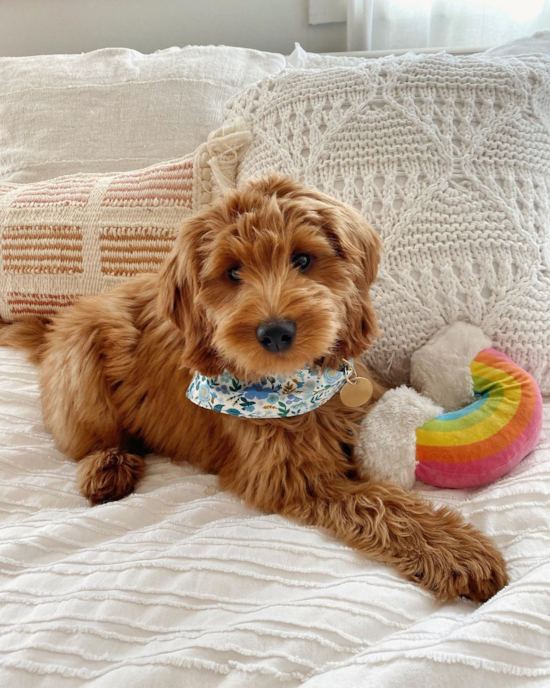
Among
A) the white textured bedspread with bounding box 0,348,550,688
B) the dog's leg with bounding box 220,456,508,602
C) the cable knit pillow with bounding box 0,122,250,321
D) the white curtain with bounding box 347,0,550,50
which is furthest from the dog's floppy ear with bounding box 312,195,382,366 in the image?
the white curtain with bounding box 347,0,550,50

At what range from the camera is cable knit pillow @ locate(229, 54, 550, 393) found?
1.48m

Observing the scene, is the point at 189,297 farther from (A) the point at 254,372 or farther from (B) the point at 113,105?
(B) the point at 113,105

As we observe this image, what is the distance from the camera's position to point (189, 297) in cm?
130

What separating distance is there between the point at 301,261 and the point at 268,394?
1.15 ft

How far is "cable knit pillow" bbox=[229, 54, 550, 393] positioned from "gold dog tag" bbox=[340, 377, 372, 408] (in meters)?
0.19

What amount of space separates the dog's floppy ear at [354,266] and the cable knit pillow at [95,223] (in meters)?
0.62

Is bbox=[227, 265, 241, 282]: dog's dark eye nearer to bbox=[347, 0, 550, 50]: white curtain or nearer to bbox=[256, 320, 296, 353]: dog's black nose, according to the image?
bbox=[256, 320, 296, 353]: dog's black nose

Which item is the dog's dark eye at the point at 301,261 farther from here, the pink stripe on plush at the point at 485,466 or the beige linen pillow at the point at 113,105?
the beige linen pillow at the point at 113,105

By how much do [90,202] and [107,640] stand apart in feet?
4.85

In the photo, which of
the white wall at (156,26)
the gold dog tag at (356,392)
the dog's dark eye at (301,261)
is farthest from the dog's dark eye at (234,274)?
the white wall at (156,26)

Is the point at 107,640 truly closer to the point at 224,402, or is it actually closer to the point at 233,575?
the point at 233,575

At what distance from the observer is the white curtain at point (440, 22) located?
2244mm

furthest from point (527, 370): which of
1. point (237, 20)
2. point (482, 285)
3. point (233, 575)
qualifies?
point (237, 20)

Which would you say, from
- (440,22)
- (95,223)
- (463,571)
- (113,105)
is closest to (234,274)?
(463,571)
